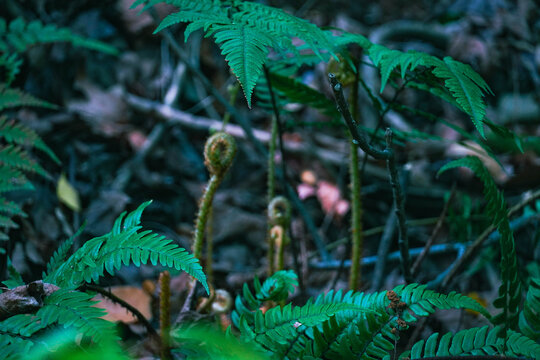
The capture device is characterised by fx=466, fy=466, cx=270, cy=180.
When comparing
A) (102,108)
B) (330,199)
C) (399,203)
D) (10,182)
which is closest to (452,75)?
(399,203)

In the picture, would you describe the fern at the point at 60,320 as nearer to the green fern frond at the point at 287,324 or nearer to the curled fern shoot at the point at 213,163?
the green fern frond at the point at 287,324

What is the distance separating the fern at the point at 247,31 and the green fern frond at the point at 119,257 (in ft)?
1.24

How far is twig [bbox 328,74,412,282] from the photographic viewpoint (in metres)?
1.08

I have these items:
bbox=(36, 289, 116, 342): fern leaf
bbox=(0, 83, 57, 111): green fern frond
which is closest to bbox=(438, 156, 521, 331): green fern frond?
bbox=(36, 289, 116, 342): fern leaf

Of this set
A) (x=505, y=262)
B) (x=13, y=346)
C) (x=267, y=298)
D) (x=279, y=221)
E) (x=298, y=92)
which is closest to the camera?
(x=13, y=346)

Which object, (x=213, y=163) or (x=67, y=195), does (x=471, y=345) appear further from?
(x=67, y=195)

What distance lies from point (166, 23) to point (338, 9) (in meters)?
4.01

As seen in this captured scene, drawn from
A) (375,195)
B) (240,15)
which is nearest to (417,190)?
(375,195)

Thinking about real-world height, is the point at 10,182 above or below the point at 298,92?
below

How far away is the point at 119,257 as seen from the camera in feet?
3.43

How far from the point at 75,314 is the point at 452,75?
1010 mm

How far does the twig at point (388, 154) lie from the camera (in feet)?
3.56

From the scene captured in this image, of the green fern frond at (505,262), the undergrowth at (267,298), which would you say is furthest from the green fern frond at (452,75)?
the green fern frond at (505,262)

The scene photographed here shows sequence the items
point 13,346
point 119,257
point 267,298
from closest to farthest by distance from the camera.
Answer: point 13,346
point 119,257
point 267,298
